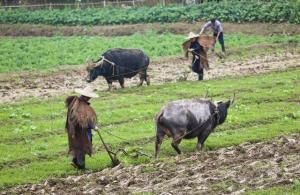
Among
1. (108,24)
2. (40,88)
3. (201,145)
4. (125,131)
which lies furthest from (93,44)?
(201,145)

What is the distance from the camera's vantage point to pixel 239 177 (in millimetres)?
14508

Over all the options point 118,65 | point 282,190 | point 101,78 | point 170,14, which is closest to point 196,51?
point 118,65

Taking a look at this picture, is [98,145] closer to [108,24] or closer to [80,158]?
[80,158]

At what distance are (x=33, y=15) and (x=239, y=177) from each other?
4270cm

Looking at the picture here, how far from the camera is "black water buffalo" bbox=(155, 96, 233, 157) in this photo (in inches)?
677

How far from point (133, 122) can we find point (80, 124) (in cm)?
581

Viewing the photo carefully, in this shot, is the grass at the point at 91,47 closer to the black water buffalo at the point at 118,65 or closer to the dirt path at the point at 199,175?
the black water buffalo at the point at 118,65

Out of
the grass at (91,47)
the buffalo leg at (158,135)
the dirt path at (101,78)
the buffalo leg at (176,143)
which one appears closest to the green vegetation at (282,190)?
the buffalo leg at (176,143)

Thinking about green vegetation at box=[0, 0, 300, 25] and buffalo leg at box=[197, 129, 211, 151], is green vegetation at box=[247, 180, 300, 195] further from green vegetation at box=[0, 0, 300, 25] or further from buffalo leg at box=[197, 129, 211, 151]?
green vegetation at box=[0, 0, 300, 25]

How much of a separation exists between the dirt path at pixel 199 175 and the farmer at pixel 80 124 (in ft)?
1.79

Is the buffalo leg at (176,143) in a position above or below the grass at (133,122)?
above

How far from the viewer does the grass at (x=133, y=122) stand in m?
17.8

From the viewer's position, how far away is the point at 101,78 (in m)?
32.2

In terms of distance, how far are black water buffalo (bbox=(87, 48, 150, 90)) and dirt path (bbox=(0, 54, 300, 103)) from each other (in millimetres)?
1177
